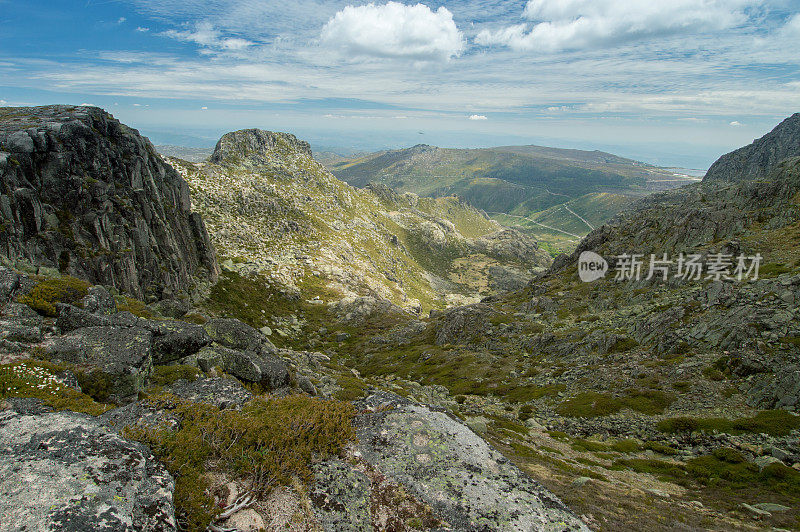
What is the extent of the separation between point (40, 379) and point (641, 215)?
135807 mm

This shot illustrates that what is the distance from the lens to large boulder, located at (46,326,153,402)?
1609 cm

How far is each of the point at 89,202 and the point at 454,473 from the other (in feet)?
232

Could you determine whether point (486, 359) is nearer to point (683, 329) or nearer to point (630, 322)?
point (630, 322)

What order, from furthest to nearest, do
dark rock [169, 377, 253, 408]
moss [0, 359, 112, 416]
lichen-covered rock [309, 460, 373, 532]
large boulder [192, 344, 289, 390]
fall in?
large boulder [192, 344, 289, 390] < dark rock [169, 377, 253, 408] < moss [0, 359, 112, 416] < lichen-covered rock [309, 460, 373, 532]

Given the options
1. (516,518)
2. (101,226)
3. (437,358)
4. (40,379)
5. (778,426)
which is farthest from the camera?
(437,358)

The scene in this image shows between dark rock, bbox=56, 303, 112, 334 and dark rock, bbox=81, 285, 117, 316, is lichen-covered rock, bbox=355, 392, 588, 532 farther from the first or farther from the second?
dark rock, bbox=81, 285, 117, 316

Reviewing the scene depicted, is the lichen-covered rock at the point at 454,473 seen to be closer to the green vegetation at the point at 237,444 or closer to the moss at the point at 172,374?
the green vegetation at the point at 237,444

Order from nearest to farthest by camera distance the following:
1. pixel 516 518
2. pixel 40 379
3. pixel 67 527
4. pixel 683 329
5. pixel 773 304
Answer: pixel 67 527
pixel 516 518
pixel 40 379
pixel 773 304
pixel 683 329

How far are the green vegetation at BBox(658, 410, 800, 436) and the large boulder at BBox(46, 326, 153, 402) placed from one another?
1641 inches

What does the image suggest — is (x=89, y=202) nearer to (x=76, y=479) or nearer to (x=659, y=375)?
(x=76, y=479)

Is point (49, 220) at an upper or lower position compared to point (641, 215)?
lower

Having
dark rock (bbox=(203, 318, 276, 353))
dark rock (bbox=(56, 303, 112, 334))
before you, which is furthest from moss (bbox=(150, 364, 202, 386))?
dark rock (bbox=(203, 318, 276, 353))

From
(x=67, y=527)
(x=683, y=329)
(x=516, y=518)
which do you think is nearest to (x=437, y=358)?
(x=683, y=329)

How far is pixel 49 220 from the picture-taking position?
159ft
